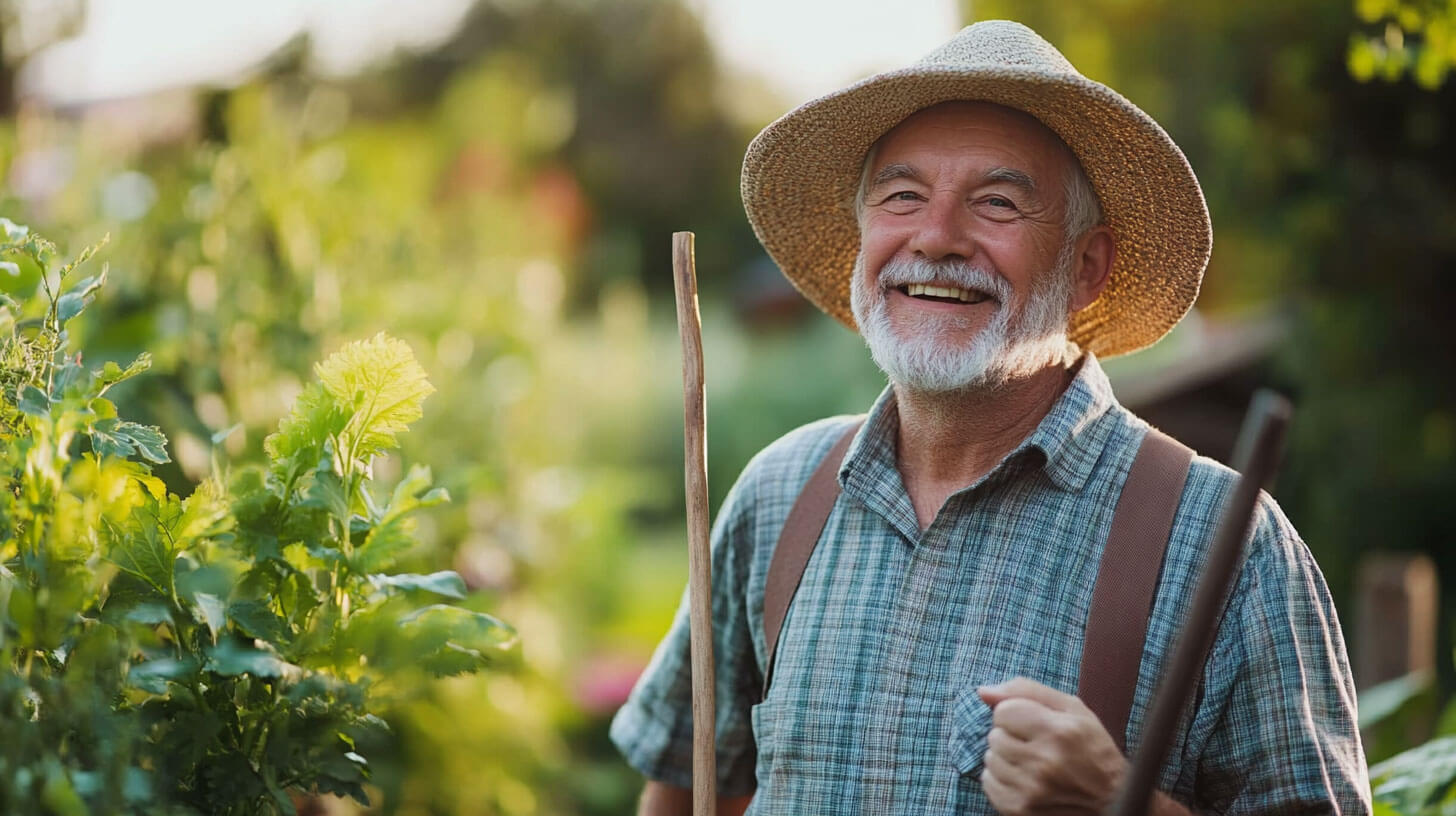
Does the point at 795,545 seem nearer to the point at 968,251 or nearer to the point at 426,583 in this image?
the point at 968,251

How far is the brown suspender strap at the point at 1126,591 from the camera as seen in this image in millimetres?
1683

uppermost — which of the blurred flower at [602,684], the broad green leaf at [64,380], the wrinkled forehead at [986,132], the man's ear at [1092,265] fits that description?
the wrinkled forehead at [986,132]

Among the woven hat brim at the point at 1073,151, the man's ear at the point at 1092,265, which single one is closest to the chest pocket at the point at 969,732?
→ the man's ear at the point at 1092,265

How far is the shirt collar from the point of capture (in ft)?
6.20

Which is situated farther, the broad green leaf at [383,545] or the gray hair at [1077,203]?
the gray hair at [1077,203]

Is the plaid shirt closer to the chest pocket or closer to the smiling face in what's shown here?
the chest pocket

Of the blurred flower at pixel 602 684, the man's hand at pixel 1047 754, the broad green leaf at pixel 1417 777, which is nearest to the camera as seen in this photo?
the man's hand at pixel 1047 754

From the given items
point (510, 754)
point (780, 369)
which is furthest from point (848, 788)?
point (780, 369)

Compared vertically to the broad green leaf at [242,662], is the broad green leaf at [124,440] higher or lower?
higher

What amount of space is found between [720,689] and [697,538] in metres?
0.46

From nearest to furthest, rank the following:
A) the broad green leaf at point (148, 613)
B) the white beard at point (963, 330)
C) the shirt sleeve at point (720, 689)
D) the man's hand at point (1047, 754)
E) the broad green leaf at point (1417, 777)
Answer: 1. the broad green leaf at point (148, 613)
2. the man's hand at point (1047, 754)
3. the white beard at point (963, 330)
4. the shirt sleeve at point (720, 689)
5. the broad green leaf at point (1417, 777)

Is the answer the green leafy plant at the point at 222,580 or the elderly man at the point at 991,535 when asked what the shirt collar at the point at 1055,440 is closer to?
the elderly man at the point at 991,535

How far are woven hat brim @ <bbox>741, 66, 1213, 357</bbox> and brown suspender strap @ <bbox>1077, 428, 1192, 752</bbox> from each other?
0.44m

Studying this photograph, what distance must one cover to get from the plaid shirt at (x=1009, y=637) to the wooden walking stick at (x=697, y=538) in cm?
13
